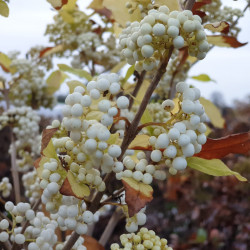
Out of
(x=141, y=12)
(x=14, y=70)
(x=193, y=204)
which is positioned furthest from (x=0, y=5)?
(x=193, y=204)

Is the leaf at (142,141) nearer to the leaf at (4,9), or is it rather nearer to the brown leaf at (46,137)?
the brown leaf at (46,137)

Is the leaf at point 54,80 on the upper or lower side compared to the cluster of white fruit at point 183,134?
lower

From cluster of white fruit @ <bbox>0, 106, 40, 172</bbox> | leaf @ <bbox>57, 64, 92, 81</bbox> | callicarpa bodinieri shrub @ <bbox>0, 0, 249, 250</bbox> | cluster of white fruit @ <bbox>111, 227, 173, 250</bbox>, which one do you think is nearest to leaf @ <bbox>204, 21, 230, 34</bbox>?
callicarpa bodinieri shrub @ <bbox>0, 0, 249, 250</bbox>

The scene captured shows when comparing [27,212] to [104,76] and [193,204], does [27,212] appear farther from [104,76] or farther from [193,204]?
[193,204]

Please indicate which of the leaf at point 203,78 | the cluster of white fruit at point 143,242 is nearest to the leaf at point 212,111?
the leaf at point 203,78

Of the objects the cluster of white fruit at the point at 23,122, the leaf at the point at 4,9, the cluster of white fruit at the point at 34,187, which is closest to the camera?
the leaf at the point at 4,9

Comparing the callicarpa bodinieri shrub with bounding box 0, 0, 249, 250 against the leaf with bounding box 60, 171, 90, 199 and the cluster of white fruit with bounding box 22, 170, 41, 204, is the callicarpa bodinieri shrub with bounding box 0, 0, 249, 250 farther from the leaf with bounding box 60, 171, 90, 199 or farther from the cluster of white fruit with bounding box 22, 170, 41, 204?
the cluster of white fruit with bounding box 22, 170, 41, 204

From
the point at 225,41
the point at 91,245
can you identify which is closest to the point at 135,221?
the point at 91,245
